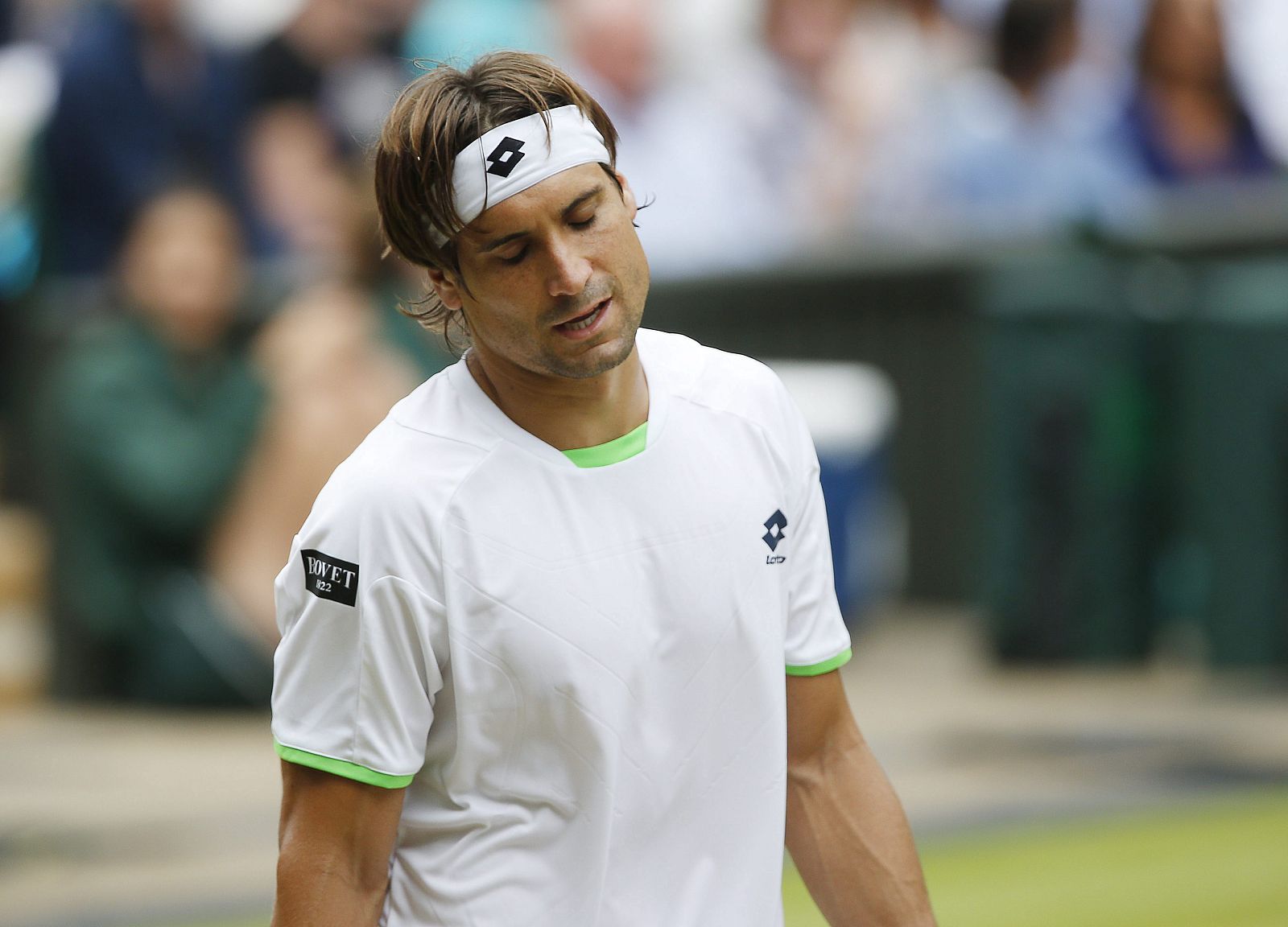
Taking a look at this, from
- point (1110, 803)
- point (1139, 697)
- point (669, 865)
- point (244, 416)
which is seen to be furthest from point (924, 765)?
point (669, 865)

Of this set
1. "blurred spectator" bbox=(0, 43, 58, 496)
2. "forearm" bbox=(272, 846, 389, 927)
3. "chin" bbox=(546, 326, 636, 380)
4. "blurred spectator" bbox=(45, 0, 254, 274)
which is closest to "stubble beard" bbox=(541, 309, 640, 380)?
"chin" bbox=(546, 326, 636, 380)

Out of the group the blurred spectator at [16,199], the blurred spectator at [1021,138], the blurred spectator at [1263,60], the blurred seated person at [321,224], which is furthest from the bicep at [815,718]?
the blurred spectator at [1263,60]

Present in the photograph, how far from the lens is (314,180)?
9.34 m

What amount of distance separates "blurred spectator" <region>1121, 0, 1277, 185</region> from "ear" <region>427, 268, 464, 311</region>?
25.8 feet

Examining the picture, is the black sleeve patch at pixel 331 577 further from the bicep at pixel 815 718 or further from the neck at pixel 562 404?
the bicep at pixel 815 718

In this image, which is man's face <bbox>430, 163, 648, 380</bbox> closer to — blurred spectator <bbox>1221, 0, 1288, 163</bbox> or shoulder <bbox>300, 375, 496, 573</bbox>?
shoulder <bbox>300, 375, 496, 573</bbox>

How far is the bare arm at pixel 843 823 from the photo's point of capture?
2.70 metres

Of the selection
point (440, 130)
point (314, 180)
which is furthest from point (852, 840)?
point (314, 180)

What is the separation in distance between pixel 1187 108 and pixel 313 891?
330 inches

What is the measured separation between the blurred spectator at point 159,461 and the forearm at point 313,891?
5.80 m

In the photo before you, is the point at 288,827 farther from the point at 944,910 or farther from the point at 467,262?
the point at 944,910

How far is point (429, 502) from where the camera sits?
2354 millimetres

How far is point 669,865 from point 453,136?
0.95 meters

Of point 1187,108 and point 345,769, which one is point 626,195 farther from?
point 1187,108
